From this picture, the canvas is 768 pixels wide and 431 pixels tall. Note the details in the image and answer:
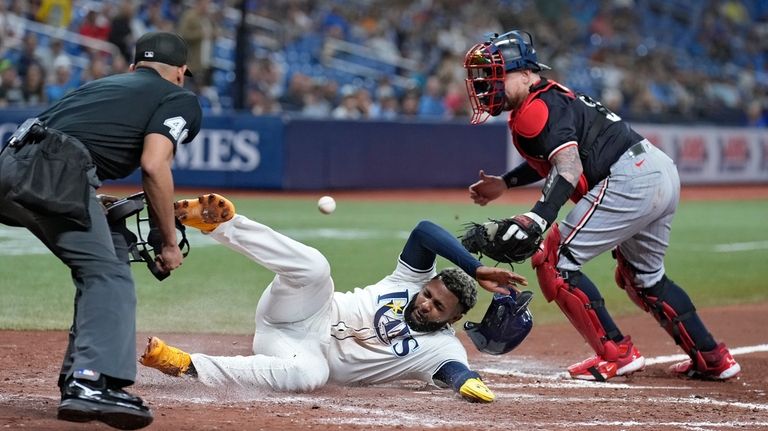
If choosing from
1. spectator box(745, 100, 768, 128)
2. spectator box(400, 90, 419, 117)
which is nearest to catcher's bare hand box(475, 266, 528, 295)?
spectator box(400, 90, 419, 117)

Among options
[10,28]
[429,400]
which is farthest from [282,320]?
[10,28]

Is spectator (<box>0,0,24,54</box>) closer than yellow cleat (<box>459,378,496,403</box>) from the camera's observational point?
No

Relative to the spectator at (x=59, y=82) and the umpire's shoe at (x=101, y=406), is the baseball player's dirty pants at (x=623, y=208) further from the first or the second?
the spectator at (x=59, y=82)

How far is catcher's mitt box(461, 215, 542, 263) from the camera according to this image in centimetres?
585

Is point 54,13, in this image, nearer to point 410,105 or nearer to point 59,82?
point 59,82

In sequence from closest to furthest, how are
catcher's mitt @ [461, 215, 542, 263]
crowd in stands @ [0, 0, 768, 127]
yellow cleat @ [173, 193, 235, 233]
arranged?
yellow cleat @ [173, 193, 235, 233]
catcher's mitt @ [461, 215, 542, 263]
crowd in stands @ [0, 0, 768, 127]

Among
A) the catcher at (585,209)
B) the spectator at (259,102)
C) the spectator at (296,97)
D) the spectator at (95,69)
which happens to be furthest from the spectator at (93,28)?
the catcher at (585,209)

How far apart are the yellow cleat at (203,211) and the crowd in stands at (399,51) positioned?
38.6ft

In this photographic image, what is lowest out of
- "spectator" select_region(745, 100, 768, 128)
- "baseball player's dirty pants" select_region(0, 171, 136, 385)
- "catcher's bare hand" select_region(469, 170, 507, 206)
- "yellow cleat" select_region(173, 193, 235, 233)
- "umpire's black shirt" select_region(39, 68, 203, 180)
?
"baseball player's dirty pants" select_region(0, 171, 136, 385)

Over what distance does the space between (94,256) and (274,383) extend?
4.83 feet

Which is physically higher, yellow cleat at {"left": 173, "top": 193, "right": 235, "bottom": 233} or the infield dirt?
yellow cleat at {"left": 173, "top": 193, "right": 235, "bottom": 233}

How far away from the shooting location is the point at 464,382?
5652 mm

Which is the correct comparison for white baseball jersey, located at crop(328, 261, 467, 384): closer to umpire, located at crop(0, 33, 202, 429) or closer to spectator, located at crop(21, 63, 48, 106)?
umpire, located at crop(0, 33, 202, 429)

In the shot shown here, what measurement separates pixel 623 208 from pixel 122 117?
300 cm
